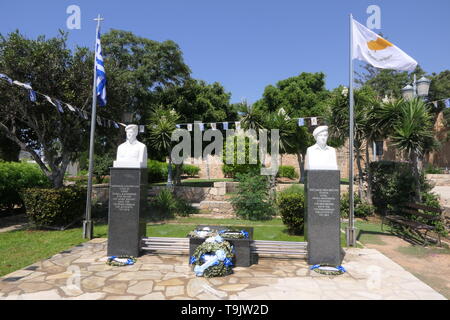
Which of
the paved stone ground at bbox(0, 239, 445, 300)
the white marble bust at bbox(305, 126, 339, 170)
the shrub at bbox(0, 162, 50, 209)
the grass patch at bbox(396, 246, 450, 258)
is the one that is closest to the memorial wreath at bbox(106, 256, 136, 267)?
the paved stone ground at bbox(0, 239, 445, 300)

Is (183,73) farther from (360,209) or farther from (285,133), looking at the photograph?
(360,209)

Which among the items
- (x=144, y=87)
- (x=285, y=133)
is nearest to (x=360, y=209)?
(x=285, y=133)

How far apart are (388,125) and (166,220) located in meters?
8.82

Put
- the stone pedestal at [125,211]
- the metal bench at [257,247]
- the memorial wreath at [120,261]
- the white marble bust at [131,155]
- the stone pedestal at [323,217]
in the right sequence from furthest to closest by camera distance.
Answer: the white marble bust at [131,155] < the stone pedestal at [125,211] < the metal bench at [257,247] < the stone pedestal at [323,217] < the memorial wreath at [120,261]

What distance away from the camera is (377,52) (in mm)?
6988

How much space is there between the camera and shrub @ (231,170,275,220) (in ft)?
34.6

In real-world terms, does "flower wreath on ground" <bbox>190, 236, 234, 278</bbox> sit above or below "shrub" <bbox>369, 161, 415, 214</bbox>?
below

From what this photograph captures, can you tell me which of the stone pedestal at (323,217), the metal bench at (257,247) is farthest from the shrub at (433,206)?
the metal bench at (257,247)

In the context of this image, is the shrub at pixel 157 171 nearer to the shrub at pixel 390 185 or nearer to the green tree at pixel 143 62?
the green tree at pixel 143 62

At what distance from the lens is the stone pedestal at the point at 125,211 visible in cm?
589

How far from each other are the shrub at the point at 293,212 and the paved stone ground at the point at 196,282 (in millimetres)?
2274

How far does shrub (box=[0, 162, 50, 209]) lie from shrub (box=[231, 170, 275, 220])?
305 inches

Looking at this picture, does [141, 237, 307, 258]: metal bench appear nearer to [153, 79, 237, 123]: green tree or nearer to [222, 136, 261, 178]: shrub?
[153, 79, 237, 123]: green tree

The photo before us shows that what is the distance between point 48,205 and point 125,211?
3.85 meters
